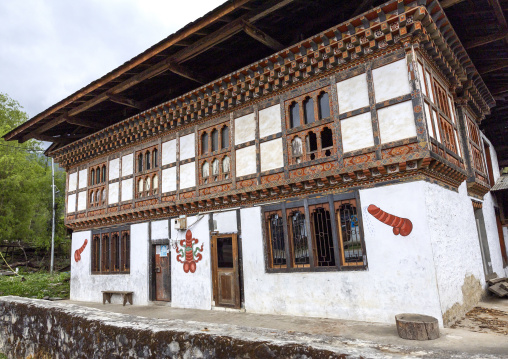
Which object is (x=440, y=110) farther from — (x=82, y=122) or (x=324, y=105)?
(x=82, y=122)

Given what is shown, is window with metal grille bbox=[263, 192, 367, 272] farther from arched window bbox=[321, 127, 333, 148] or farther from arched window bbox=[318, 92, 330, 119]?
arched window bbox=[318, 92, 330, 119]

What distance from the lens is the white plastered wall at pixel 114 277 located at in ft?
43.6

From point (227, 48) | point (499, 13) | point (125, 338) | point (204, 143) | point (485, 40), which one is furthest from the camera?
point (204, 143)

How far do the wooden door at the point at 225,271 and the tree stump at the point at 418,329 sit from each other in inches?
200

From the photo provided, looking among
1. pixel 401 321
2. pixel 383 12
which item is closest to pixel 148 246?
pixel 401 321

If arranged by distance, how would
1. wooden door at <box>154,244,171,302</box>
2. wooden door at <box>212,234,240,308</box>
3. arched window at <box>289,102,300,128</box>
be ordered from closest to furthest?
arched window at <box>289,102,300,128</box>
wooden door at <box>212,234,240,308</box>
wooden door at <box>154,244,171,302</box>

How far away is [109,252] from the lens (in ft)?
48.7

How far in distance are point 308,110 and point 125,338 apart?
7528 millimetres

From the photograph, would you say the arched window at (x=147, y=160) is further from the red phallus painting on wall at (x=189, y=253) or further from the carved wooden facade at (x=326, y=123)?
the red phallus painting on wall at (x=189, y=253)

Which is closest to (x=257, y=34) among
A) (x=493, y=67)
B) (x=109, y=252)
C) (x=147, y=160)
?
(x=147, y=160)

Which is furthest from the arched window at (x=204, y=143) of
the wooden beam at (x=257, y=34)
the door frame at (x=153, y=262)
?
the wooden beam at (x=257, y=34)

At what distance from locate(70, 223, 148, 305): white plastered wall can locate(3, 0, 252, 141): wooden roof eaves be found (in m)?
5.39

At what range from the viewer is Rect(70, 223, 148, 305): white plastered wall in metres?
13.3

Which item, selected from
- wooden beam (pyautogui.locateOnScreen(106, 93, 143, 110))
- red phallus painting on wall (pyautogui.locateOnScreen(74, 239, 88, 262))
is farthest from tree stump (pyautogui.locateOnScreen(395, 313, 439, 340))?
red phallus painting on wall (pyautogui.locateOnScreen(74, 239, 88, 262))
